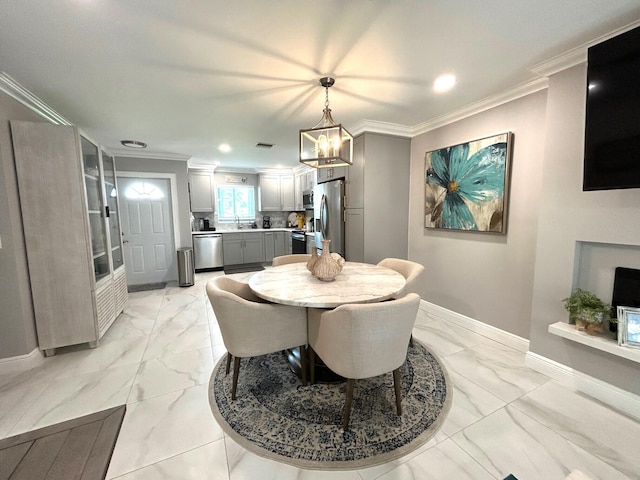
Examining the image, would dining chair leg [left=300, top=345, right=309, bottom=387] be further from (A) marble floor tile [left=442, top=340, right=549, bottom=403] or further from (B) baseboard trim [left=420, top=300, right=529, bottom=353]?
(B) baseboard trim [left=420, top=300, right=529, bottom=353]

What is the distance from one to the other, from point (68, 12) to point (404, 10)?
1790mm

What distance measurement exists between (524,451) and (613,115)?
6.63 feet

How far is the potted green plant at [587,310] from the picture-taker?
1.77 metres

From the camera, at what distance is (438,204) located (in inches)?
123

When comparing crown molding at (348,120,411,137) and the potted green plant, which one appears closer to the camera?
the potted green plant

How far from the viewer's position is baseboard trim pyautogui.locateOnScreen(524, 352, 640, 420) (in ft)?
5.61

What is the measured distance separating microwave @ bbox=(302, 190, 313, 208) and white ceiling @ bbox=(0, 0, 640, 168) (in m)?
3.11

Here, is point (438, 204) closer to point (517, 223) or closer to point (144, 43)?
point (517, 223)

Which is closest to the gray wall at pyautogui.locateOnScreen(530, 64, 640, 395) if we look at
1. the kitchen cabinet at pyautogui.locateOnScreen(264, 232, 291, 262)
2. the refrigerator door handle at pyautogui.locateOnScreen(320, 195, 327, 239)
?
the refrigerator door handle at pyautogui.locateOnScreen(320, 195, 327, 239)

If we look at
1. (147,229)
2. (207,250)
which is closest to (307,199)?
(207,250)

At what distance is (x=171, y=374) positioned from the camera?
2168mm

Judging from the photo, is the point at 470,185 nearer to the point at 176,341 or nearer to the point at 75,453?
the point at 176,341

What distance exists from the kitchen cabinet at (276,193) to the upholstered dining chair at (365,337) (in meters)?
5.20

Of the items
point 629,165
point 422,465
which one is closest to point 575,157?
point 629,165
